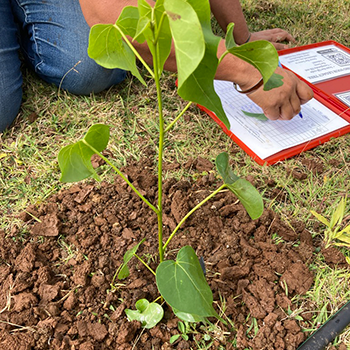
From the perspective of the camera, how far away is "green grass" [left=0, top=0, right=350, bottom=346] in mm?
1413

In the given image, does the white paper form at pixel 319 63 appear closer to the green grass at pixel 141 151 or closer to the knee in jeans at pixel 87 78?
the green grass at pixel 141 151

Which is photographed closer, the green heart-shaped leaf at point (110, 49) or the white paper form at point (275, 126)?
the green heart-shaped leaf at point (110, 49)

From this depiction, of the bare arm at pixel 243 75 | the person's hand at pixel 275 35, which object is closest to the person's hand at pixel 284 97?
the bare arm at pixel 243 75

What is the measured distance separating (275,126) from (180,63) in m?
1.27

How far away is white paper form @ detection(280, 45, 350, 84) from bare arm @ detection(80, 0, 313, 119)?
44cm

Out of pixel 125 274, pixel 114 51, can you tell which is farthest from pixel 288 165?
pixel 114 51

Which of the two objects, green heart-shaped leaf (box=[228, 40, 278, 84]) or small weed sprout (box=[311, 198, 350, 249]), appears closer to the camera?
green heart-shaped leaf (box=[228, 40, 278, 84])

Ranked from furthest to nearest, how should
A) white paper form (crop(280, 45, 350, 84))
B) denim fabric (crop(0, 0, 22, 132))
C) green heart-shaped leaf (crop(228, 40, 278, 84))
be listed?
white paper form (crop(280, 45, 350, 84)) < denim fabric (crop(0, 0, 22, 132)) < green heart-shaped leaf (crop(228, 40, 278, 84))

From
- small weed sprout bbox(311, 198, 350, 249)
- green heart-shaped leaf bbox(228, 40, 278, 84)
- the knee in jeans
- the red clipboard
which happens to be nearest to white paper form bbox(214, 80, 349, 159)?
the red clipboard

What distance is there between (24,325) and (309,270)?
89 centimetres

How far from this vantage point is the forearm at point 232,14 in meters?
2.02

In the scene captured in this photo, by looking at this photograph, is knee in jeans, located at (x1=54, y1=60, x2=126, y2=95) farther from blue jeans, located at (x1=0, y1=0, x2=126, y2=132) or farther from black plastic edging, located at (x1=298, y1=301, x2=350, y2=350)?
black plastic edging, located at (x1=298, y1=301, x2=350, y2=350)

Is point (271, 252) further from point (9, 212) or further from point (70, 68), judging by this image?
point (70, 68)

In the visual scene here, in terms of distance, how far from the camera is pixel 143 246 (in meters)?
1.25
